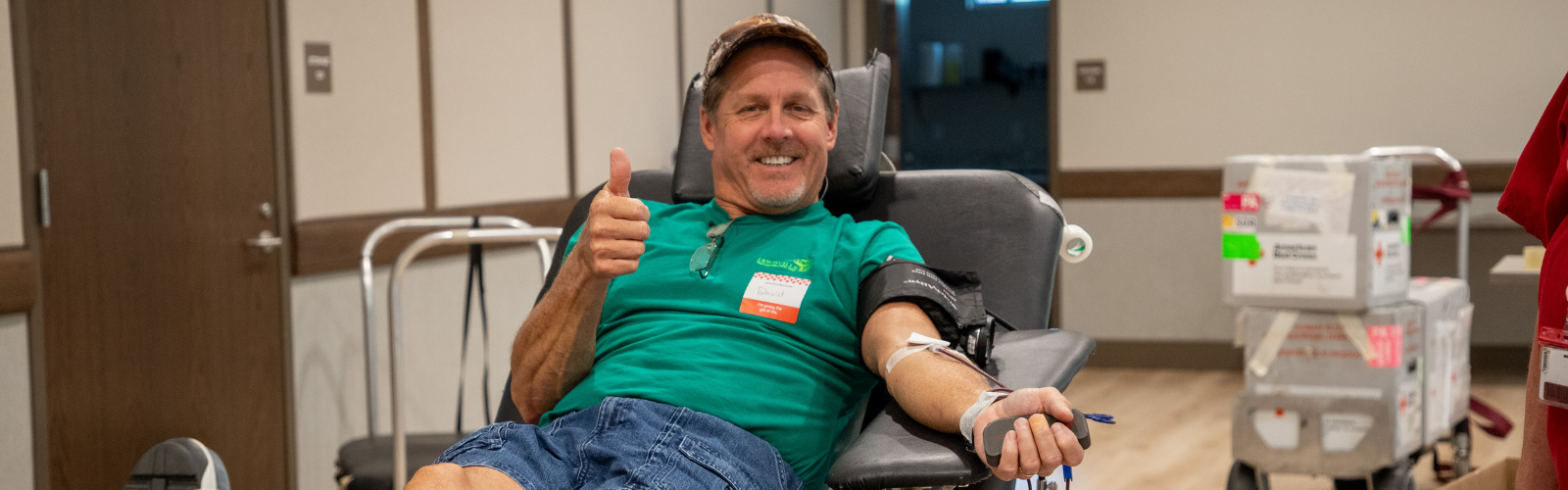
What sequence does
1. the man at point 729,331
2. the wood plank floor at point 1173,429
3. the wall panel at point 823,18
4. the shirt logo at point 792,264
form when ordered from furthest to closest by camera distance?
the wall panel at point 823,18
the wood plank floor at point 1173,429
the shirt logo at point 792,264
the man at point 729,331

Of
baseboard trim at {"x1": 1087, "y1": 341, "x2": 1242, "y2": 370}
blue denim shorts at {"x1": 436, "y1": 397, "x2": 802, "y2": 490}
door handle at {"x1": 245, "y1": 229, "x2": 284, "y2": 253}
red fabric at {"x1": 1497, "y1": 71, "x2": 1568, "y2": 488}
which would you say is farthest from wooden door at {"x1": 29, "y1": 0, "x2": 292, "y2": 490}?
baseboard trim at {"x1": 1087, "y1": 341, "x2": 1242, "y2": 370}

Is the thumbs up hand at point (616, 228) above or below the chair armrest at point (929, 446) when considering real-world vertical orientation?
above

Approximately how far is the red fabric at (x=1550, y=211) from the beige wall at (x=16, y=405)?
2.54 metres

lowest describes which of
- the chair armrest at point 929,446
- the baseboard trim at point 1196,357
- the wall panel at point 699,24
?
the baseboard trim at point 1196,357

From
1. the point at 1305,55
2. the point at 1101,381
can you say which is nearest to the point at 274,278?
the point at 1101,381

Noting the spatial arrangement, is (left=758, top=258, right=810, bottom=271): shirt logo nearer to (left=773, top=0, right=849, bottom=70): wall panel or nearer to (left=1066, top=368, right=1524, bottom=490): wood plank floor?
(left=1066, top=368, right=1524, bottom=490): wood plank floor

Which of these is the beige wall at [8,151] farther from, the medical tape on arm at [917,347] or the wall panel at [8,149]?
the medical tape on arm at [917,347]

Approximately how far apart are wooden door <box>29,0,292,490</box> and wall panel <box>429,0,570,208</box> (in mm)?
606

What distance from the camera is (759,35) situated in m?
1.71

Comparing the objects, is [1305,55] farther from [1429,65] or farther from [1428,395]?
[1428,395]

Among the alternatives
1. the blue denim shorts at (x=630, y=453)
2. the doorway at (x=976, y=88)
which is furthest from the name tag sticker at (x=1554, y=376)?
the doorway at (x=976, y=88)

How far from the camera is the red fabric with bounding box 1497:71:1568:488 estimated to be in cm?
128

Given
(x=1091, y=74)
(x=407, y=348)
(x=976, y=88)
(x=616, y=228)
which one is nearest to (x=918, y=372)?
(x=616, y=228)

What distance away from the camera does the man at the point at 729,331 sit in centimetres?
146
